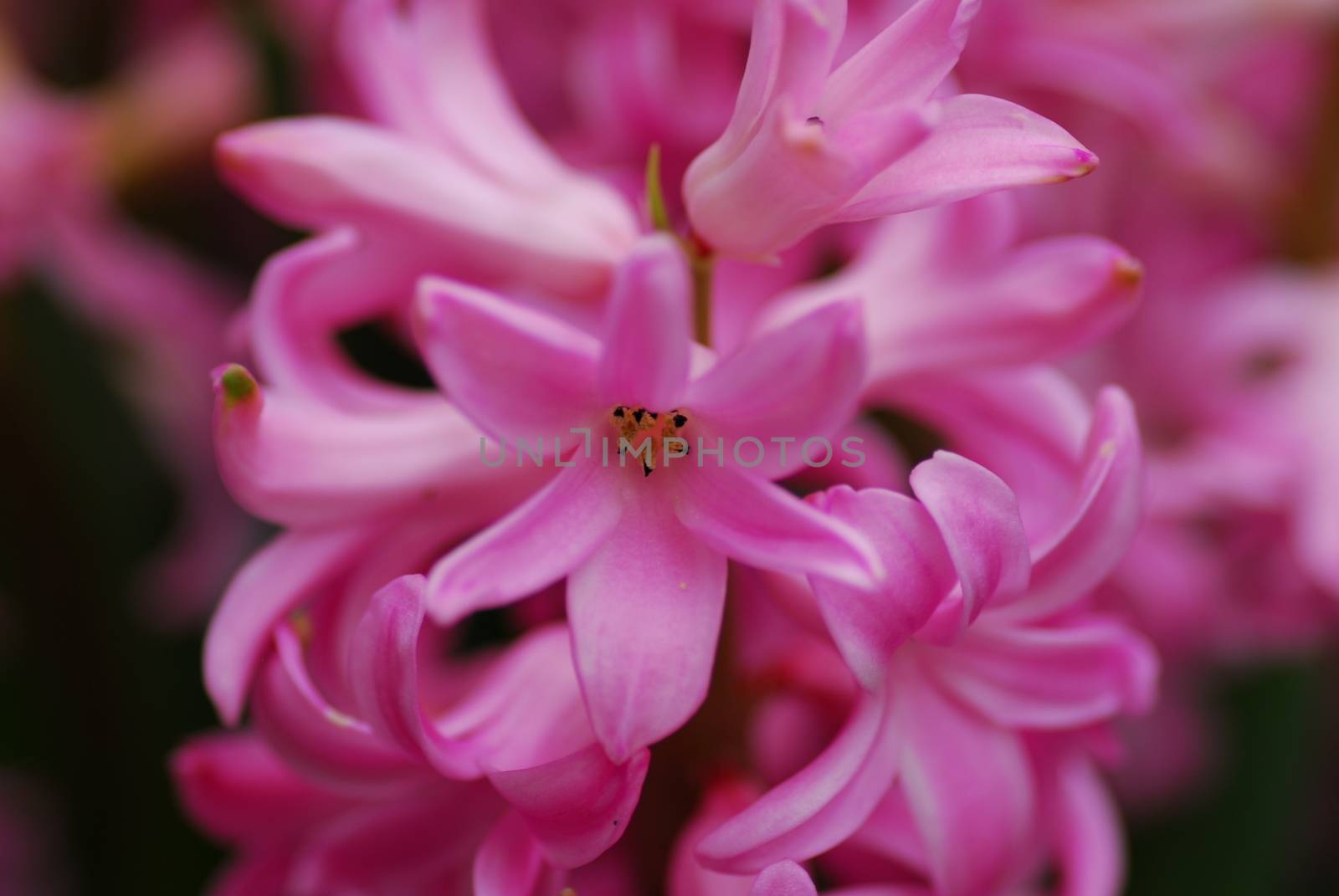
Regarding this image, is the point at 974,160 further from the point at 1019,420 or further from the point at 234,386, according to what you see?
the point at 234,386

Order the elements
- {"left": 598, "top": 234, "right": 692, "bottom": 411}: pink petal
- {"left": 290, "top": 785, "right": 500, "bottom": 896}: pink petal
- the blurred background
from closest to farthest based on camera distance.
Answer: {"left": 598, "top": 234, "right": 692, "bottom": 411}: pink petal < {"left": 290, "top": 785, "right": 500, "bottom": 896}: pink petal < the blurred background

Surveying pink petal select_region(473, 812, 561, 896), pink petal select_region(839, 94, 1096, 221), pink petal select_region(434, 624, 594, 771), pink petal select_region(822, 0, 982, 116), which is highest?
pink petal select_region(822, 0, 982, 116)

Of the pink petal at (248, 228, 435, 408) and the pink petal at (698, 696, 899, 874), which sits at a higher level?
the pink petal at (248, 228, 435, 408)

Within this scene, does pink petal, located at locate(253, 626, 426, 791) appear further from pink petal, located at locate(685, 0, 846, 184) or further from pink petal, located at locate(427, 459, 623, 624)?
pink petal, located at locate(685, 0, 846, 184)

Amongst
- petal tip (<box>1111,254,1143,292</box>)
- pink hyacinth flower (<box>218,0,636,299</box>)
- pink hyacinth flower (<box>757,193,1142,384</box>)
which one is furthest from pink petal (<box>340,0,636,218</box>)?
petal tip (<box>1111,254,1143,292</box>)

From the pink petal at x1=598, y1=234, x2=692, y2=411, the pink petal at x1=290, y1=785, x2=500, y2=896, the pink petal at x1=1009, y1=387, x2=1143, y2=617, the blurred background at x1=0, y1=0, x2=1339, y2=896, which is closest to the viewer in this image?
the pink petal at x1=598, y1=234, x2=692, y2=411

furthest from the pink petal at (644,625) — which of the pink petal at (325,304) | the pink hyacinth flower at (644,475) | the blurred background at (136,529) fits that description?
the blurred background at (136,529)

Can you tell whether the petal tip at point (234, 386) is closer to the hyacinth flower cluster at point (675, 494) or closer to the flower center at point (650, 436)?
the hyacinth flower cluster at point (675, 494)

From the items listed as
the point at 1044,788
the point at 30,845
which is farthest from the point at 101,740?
the point at 1044,788

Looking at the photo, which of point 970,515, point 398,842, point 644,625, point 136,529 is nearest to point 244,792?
point 398,842
